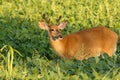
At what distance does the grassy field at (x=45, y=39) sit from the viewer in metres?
8.00

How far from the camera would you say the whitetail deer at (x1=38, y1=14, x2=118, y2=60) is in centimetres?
1185

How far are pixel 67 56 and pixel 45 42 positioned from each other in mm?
1738

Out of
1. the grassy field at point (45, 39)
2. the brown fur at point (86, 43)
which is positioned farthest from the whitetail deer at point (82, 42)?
the grassy field at point (45, 39)

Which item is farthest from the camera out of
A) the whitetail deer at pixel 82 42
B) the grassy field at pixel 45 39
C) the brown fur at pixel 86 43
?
the brown fur at pixel 86 43

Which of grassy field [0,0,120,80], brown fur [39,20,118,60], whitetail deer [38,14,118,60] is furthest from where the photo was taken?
brown fur [39,20,118,60]

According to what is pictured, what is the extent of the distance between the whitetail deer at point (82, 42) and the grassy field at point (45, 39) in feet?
1.16

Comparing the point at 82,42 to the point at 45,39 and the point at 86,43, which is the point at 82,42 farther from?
the point at 45,39

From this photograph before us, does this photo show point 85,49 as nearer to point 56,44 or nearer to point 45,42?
point 56,44

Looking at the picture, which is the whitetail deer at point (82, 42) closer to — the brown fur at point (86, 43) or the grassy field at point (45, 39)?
the brown fur at point (86, 43)

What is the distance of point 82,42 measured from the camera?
12406 mm

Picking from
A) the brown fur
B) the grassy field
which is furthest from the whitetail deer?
the grassy field

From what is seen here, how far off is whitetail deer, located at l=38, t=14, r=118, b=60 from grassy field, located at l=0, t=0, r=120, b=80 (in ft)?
1.16

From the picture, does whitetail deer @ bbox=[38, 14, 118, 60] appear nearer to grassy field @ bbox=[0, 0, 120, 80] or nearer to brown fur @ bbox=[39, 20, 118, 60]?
brown fur @ bbox=[39, 20, 118, 60]

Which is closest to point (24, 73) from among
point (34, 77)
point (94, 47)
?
point (34, 77)
